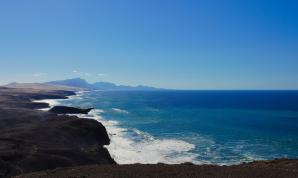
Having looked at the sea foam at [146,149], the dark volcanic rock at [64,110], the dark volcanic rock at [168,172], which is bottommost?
the sea foam at [146,149]

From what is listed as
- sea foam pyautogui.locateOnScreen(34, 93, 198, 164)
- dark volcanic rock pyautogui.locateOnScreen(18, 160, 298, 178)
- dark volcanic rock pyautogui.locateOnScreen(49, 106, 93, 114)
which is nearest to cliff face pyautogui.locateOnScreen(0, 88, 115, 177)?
sea foam pyautogui.locateOnScreen(34, 93, 198, 164)

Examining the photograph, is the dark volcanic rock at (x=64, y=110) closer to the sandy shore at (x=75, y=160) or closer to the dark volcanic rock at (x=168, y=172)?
the sandy shore at (x=75, y=160)

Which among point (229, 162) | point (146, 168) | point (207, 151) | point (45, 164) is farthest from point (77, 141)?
point (146, 168)

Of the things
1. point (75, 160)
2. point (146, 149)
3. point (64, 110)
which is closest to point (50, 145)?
point (75, 160)

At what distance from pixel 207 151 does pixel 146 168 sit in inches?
1068

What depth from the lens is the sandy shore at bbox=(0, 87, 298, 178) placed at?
2530 centimetres

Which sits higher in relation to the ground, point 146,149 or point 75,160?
point 75,160

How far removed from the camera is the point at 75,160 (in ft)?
132

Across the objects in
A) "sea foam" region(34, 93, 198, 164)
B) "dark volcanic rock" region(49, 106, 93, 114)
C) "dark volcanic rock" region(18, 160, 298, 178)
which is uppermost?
"dark volcanic rock" region(18, 160, 298, 178)

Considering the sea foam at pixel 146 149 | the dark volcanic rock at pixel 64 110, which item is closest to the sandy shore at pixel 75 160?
the sea foam at pixel 146 149

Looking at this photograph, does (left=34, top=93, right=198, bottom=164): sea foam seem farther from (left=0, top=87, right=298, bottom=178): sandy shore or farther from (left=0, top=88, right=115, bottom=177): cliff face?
(left=0, top=87, right=298, bottom=178): sandy shore

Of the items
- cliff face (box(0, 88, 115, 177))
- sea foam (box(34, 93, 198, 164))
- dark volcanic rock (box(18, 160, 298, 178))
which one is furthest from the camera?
sea foam (box(34, 93, 198, 164))

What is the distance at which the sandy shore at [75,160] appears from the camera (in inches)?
996

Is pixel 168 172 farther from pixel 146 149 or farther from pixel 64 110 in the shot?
pixel 64 110
